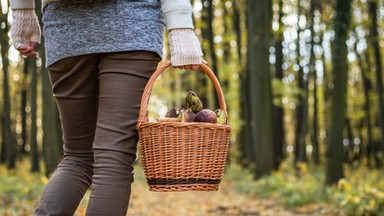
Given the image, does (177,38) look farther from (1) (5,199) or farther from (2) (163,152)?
(1) (5,199)

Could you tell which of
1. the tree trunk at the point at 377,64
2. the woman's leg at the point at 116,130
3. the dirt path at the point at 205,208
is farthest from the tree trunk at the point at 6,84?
the woman's leg at the point at 116,130

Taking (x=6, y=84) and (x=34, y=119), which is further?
(x=6, y=84)

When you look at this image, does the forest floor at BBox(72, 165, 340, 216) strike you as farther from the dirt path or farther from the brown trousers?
the brown trousers

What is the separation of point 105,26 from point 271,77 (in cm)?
1568

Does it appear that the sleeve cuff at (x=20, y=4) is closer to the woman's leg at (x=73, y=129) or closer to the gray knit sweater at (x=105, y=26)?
the gray knit sweater at (x=105, y=26)

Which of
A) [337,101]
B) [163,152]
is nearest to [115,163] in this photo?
[163,152]

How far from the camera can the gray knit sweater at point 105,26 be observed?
2.58 metres

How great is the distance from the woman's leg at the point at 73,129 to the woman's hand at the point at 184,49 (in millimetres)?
365

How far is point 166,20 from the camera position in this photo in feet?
8.61

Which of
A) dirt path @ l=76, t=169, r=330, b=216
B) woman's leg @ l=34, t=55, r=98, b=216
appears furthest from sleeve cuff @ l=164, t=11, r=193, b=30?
dirt path @ l=76, t=169, r=330, b=216

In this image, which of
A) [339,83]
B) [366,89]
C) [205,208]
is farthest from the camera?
[366,89]

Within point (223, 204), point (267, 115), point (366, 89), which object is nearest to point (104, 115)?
point (223, 204)

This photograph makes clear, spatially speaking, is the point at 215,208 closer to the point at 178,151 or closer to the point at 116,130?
the point at 178,151

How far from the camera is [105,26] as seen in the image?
2617mm
